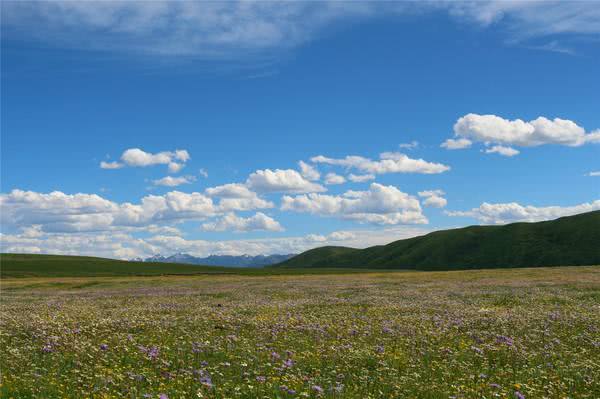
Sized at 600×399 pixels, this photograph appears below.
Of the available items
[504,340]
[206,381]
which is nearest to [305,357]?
[206,381]

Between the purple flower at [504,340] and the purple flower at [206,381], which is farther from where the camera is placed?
the purple flower at [504,340]

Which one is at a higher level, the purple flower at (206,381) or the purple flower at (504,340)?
the purple flower at (206,381)

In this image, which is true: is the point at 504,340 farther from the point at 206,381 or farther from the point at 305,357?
the point at 206,381

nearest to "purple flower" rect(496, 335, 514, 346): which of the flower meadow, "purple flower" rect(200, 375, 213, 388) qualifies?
the flower meadow

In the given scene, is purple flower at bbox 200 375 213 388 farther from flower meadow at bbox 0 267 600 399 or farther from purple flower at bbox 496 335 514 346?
purple flower at bbox 496 335 514 346

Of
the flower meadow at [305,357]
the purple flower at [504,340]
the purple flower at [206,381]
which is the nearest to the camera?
the purple flower at [206,381]

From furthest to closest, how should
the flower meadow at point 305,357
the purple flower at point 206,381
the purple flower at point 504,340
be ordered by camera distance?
the purple flower at point 504,340 < the flower meadow at point 305,357 < the purple flower at point 206,381

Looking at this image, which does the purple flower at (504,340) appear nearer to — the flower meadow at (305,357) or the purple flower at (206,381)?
the flower meadow at (305,357)

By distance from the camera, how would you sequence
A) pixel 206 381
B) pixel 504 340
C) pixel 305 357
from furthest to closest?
pixel 504 340, pixel 305 357, pixel 206 381

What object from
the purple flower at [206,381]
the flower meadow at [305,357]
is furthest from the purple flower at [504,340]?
the purple flower at [206,381]

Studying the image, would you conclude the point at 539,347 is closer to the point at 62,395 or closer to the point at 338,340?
the point at 338,340

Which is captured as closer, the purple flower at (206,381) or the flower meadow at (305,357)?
the purple flower at (206,381)

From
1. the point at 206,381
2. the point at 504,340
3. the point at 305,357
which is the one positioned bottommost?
the point at 504,340

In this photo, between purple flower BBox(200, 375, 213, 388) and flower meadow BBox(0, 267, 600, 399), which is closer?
purple flower BBox(200, 375, 213, 388)
